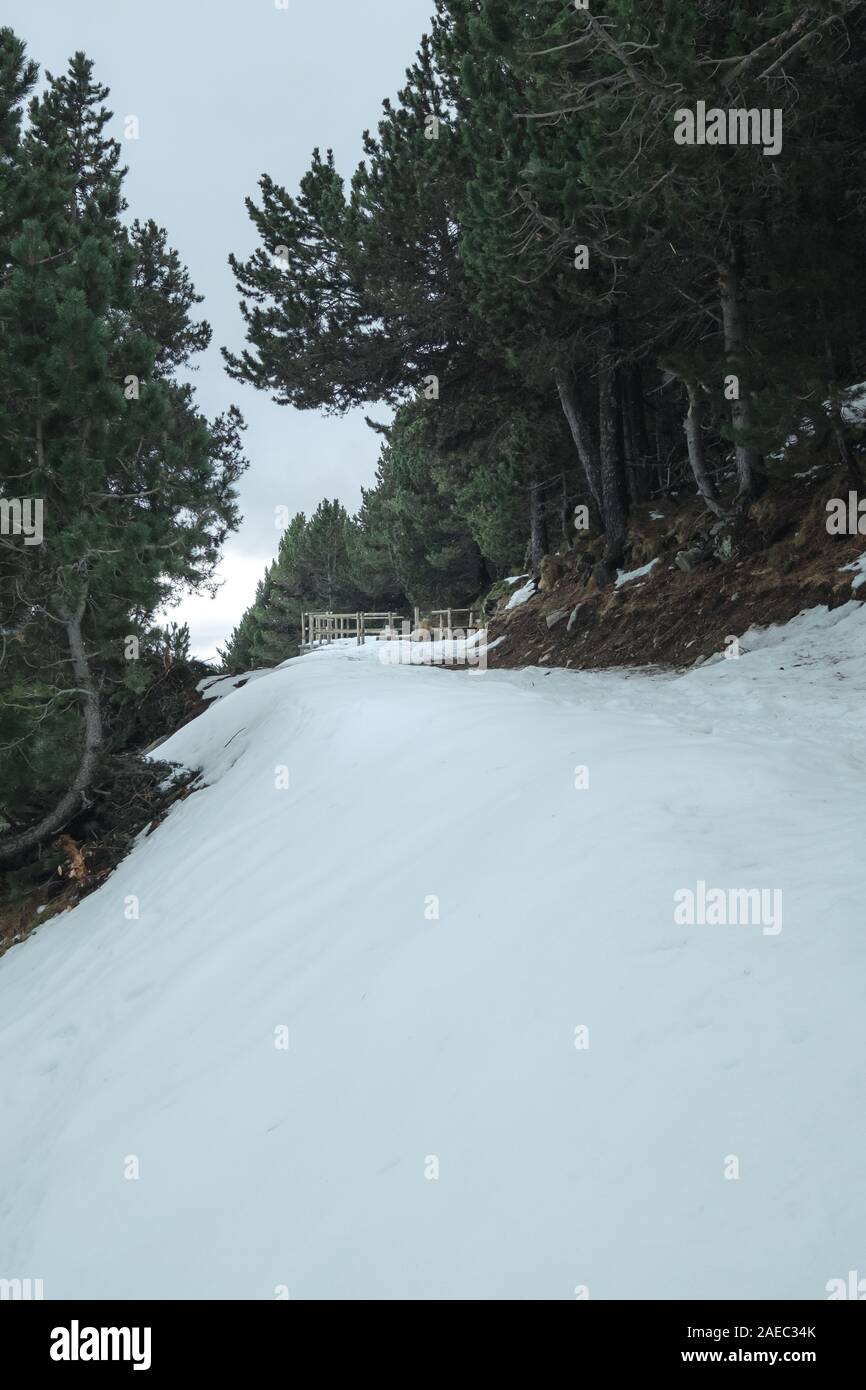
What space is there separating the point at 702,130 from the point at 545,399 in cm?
1059

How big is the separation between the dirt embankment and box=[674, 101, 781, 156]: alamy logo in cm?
413

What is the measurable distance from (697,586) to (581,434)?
552 centimetres

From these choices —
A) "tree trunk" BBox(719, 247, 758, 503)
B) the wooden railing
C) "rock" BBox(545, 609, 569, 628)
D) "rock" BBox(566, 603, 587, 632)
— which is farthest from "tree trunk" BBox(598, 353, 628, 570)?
the wooden railing

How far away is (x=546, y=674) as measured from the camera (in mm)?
11195

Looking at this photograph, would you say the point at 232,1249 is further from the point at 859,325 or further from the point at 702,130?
the point at 859,325

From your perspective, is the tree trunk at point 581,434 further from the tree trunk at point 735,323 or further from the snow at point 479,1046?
the snow at point 479,1046

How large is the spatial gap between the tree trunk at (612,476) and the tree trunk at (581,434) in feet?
1.40

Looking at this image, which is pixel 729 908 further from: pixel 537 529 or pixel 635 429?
pixel 537 529

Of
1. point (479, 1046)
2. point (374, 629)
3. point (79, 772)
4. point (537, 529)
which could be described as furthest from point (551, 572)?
point (479, 1046)

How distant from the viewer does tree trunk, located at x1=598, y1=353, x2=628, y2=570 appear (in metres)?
15.0

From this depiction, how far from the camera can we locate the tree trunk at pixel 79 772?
26.0ft

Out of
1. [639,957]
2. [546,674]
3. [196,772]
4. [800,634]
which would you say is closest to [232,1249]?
[639,957]

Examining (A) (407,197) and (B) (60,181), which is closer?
(B) (60,181)
